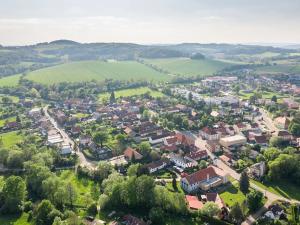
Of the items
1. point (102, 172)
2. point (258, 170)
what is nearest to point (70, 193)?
point (102, 172)

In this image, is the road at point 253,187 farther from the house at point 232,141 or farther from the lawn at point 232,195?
the house at point 232,141

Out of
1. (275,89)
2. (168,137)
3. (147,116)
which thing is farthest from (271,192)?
(275,89)

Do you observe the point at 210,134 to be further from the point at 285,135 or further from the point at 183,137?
the point at 285,135

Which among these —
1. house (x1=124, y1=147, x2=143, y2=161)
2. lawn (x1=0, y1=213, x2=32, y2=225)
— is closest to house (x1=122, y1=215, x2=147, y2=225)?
lawn (x1=0, y1=213, x2=32, y2=225)

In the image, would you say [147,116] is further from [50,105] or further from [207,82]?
[207,82]

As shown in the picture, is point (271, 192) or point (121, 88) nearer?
point (271, 192)

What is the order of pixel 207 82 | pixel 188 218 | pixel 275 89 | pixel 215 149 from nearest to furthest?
pixel 188 218 → pixel 215 149 → pixel 275 89 → pixel 207 82

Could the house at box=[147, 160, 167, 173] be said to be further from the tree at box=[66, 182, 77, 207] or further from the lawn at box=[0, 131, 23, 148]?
the lawn at box=[0, 131, 23, 148]

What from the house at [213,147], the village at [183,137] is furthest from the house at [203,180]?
the house at [213,147]
